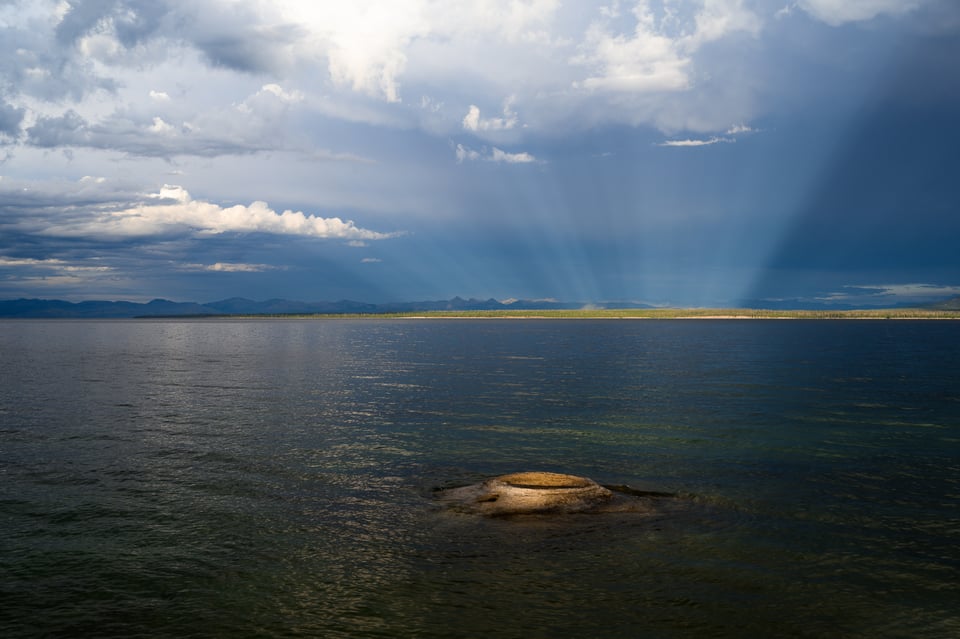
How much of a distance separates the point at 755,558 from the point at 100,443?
1282 inches

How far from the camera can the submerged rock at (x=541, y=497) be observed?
23359mm

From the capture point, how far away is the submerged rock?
23359 mm

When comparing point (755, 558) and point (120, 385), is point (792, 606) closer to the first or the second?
point (755, 558)

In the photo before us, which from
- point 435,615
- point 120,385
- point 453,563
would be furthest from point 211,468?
point 120,385

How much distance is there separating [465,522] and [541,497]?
3.07m

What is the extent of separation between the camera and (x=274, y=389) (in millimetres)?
60375

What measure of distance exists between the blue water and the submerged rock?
781 mm

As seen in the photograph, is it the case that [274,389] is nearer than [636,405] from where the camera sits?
No

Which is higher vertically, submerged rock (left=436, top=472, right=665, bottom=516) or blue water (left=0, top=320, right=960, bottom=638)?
submerged rock (left=436, top=472, right=665, bottom=516)

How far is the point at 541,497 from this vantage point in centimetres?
2369

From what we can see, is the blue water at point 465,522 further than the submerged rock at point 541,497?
No

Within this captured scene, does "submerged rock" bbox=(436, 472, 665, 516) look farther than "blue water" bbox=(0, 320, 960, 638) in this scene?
Yes

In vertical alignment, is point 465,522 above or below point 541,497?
below

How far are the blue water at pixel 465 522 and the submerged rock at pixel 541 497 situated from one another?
0.78 meters
